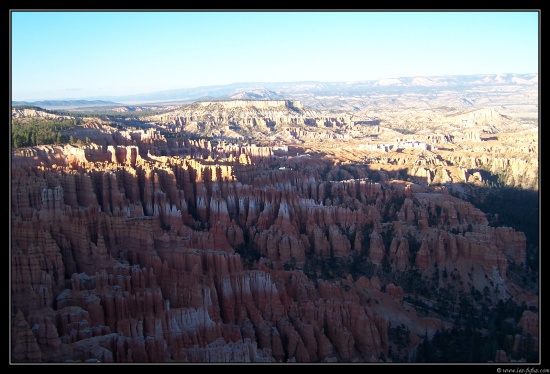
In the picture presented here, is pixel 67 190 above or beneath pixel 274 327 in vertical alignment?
above

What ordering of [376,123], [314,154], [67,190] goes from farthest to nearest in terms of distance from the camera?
1. [376,123]
2. [314,154]
3. [67,190]

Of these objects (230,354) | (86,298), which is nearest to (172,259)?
(86,298)

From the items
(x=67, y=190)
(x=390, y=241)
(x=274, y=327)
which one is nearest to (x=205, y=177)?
(x=67, y=190)

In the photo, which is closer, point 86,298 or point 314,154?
point 86,298

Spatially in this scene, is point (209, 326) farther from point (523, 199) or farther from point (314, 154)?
point (314, 154)

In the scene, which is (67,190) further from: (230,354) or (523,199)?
(523,199)

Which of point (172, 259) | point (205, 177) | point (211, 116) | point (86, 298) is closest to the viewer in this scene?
point (86, 298)
